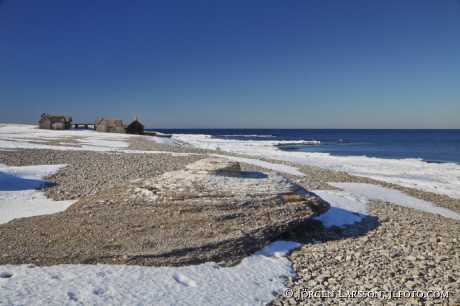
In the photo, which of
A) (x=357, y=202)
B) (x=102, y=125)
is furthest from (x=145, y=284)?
(x=102, y=125)

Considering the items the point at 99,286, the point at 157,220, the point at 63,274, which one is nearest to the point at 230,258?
the point at 157,220

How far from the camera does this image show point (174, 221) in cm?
669

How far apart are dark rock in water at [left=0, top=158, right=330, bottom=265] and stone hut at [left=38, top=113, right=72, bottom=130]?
196 ft

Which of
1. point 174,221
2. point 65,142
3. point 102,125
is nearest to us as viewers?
point 174,221

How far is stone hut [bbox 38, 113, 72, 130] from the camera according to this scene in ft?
194

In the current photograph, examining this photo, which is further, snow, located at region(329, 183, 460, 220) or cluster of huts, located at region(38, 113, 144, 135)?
cluster of huts, located at region(38, 113, 144, 135)

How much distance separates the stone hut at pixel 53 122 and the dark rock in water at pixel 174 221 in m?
59.7

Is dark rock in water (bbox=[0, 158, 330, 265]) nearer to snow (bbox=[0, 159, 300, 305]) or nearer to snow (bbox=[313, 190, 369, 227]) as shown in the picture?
snow (bbox=[0, 159, 300, 305])

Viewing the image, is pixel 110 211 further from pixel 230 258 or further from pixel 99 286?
pixel 230 258

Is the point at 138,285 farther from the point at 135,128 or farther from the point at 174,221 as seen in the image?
the point at 135,128

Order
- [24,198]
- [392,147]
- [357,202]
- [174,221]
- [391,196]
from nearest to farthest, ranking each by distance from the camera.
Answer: [174,221] → [24,198] → [357,202] → [391,196] → [392,147]

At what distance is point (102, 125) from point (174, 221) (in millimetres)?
57549

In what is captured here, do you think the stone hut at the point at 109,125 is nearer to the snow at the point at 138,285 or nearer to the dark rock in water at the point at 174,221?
the dark rock in water at the point at 174,221

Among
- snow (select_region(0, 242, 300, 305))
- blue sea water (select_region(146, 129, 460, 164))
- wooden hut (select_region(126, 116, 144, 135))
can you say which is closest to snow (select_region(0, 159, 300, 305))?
snow (select_region(0, 242, 300, 305))
